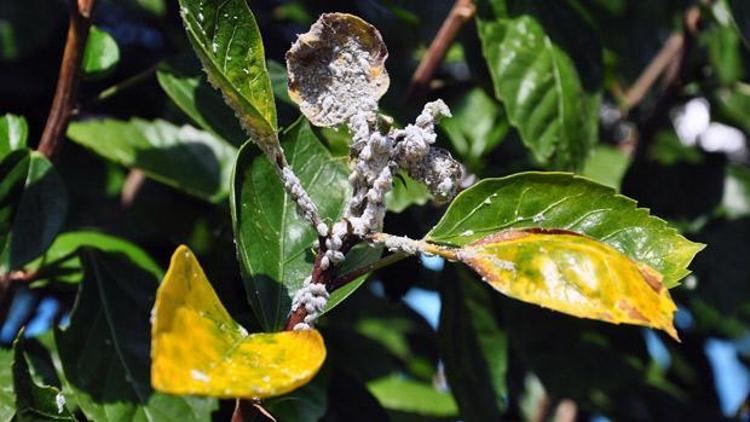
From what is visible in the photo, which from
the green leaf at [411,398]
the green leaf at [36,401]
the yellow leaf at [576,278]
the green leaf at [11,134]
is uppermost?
the yellow leaf at [576,278]

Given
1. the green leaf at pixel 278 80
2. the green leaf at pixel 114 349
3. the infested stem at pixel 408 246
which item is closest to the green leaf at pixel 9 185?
the green leaf at pixel 114 349

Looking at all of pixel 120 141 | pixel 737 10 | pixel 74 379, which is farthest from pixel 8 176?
pixel 737 10

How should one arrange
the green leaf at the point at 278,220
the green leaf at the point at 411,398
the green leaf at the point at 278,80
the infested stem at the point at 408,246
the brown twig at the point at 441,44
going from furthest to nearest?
1. the green leaf at the point at 411,398
2. the brown twig at the point at 441,44
3. the green leaf at the point at 278,80
4. the green leaf at the point at 278,220
5. the infested stem at the point at 408,246

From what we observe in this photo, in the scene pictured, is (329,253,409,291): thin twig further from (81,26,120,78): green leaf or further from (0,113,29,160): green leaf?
(81,26,120,78): green leaf

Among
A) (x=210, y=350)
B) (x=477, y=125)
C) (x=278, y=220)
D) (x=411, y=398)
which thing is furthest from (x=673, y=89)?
(x=210, y=350)

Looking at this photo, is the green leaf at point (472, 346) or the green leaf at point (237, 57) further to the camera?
the green leaf at point (472, 346)

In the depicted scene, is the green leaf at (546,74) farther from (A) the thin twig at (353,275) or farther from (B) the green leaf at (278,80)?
(A) the thin twig at (353,275)

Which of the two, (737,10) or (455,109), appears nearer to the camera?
(737,10)

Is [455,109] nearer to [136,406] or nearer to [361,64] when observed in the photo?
[136,406]
